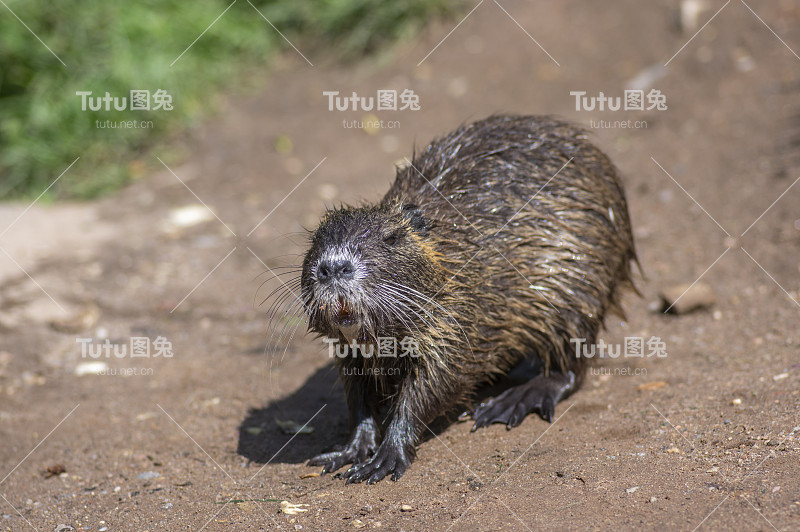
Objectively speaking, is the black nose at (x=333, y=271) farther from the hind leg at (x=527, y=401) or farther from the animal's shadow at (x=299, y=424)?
the hind leg at (x=527, y=401)

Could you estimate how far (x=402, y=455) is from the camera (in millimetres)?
4016

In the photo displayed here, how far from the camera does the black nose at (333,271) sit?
11.9 ft

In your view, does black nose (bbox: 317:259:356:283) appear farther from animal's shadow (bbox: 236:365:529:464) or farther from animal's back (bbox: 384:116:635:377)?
animal's shadow (bbox: 236:365:529:464)

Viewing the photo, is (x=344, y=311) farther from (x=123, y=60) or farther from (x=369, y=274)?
(x=123, y=60)

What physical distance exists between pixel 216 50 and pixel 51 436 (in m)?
6.27

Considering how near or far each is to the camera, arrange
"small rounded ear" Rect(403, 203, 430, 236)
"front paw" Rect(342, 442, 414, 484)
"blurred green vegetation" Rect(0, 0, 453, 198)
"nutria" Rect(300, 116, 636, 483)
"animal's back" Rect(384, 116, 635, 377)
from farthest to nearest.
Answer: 1. "blurred green vegetation" Rect(0, 0, 453, 198)
2. "animal's back" Rect(384, 116, 635, 377)
3. "small rounded ear" Rect(403, 203, 430, 236)
4. "front paw" Rect(342, 442, 414, 484)
5. "nutria" Rect(300, 116, 636, 483)

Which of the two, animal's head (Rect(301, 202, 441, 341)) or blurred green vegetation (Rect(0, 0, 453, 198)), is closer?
animal's head (Rect(301, 202, 441, 341))

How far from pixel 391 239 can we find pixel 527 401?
1273 millimetres

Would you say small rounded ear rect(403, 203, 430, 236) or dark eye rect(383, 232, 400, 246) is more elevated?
small rounded ear rect(403, 203, 430, 236)

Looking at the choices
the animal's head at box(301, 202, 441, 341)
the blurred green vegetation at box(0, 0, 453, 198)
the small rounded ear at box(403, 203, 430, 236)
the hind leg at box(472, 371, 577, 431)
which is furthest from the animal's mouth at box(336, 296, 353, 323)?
the blurred green vegetation at box(0, 0, 453, 198)

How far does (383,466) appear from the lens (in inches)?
156

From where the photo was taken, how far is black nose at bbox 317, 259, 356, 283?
11.9ft

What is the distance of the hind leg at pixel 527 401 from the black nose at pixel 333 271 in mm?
1271

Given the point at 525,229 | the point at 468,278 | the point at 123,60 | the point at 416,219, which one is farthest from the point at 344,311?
the point at 123,60
